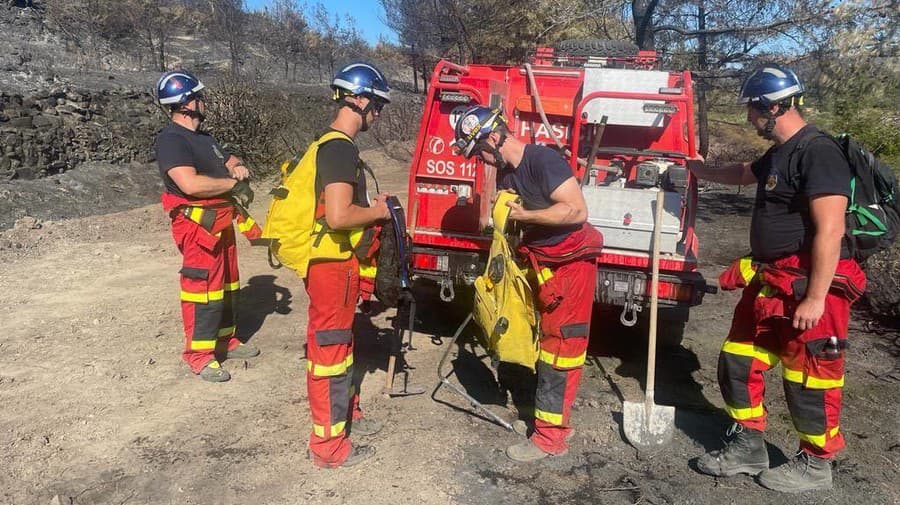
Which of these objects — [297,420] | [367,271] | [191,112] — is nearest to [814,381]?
[367,271]

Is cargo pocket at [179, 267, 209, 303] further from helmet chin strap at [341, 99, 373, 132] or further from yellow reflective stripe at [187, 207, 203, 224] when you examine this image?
helmet chin strap at [341, 99, 373, 132]

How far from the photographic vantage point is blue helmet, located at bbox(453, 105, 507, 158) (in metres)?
3.30

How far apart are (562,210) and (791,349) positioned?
1.28 meters

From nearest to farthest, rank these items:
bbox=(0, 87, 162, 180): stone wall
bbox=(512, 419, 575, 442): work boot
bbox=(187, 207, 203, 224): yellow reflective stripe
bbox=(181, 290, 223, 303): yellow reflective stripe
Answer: bbox=(512, 419, 575, 442): work boot < bbox=(187, 207, 203, 224): yellow reflective stripe < bbox=(181, 290, 223, 303): yellow reflective stripe < bbox=(0, 87, 162, 180): stone wall

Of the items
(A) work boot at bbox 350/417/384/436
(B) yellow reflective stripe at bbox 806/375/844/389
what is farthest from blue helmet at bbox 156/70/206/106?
(B) yellow reflective stripe at bbox 806/375/844/389

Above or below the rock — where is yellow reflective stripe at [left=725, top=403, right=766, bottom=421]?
below

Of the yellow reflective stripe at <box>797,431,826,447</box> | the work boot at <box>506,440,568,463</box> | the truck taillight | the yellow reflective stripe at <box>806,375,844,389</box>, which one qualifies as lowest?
the work boot at <box>506,440,568,463</box>

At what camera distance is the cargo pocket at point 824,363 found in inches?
116

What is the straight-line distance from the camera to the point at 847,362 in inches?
190

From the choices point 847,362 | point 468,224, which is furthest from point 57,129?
point 847,362

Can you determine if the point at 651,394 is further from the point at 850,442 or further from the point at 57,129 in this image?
the point at 57,129

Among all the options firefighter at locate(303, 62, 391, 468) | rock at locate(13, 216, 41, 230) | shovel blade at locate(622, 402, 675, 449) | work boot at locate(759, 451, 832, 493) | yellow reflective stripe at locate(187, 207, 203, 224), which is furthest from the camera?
rock at locate(13, 216, 41, 230)

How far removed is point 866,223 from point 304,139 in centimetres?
1453

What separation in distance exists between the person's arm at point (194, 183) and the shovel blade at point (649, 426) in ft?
9.80
